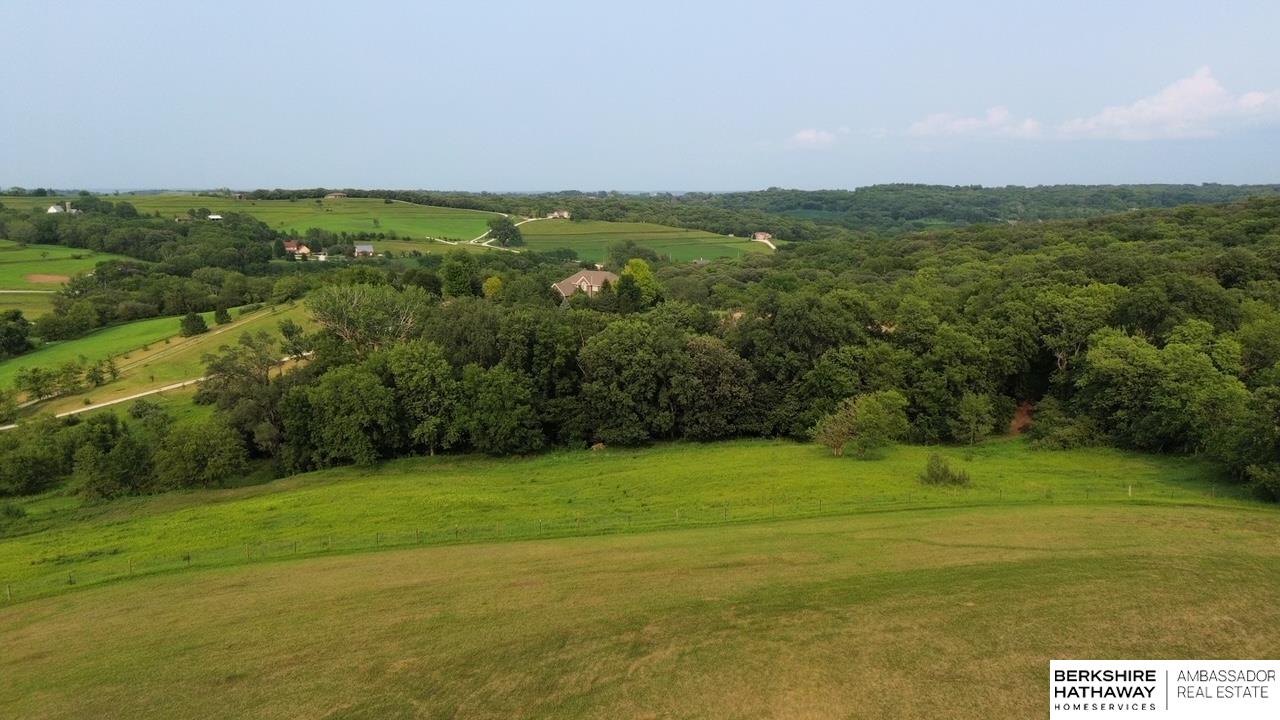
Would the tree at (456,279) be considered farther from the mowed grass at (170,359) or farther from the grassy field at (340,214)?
the grassy field at (340,214)

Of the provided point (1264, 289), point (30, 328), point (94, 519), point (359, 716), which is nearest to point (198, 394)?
point (94, 519)

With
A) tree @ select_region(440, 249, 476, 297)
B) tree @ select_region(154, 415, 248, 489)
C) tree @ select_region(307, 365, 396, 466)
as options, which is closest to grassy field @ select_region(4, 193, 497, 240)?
tree @ select_region(440, 249, 476, 297)

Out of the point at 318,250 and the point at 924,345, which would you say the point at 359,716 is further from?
the point at 318,250

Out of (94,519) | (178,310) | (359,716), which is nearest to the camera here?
(359,716)

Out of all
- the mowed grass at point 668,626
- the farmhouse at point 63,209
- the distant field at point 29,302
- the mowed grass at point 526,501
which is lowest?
the mowed grass at point 526,501

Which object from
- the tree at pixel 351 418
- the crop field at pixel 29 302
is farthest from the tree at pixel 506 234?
the tree at pixel 351 418

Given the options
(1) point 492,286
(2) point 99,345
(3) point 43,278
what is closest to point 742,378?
(1) point 492,286

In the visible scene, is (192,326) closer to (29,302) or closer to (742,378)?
(29,302)
